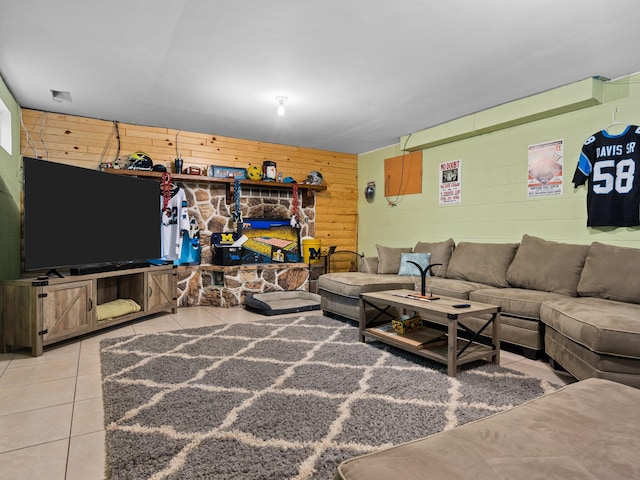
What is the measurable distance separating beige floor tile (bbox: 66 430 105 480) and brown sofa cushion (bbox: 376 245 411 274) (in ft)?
12.2

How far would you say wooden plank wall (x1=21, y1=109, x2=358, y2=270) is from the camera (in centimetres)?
447

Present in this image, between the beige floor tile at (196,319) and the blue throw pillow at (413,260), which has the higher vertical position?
the blue throw pillow at (413,260)

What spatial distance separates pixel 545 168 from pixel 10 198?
5413 mm

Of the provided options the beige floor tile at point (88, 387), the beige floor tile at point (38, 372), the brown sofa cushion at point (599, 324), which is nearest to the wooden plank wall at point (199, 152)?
the beige floor tile at point (38, 372)

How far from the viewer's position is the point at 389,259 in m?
5.03

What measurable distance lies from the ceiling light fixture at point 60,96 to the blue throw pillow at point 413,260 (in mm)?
4135

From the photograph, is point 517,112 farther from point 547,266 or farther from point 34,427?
point 34,427

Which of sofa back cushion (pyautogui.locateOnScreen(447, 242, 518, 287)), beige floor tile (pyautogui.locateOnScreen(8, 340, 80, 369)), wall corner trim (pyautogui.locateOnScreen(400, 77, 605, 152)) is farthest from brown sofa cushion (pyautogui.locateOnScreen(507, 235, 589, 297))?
beige floor tile (pyautogui.locateOnScreen(8, 340, 80, 369))

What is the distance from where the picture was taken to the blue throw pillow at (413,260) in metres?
4.58

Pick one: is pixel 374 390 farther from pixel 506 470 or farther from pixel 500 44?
pixel 500 44

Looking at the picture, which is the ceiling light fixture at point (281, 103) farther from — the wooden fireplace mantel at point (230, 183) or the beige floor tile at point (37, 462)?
the beige floor tile at point (37, 462)

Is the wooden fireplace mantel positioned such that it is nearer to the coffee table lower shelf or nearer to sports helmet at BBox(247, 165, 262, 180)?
sports helmet at BBox(247, 165, 262, 180)

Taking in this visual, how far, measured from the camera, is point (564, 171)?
377 centimetres

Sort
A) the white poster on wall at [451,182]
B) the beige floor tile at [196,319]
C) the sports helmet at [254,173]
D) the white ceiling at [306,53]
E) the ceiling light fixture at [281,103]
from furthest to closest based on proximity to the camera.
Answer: the sports helmet at [254,173]
the white poster on wall at [451,182]
the beige floor tile at [196,319]
the ceiling light fixture at [281,103]
the white ceiling at [306,53]
